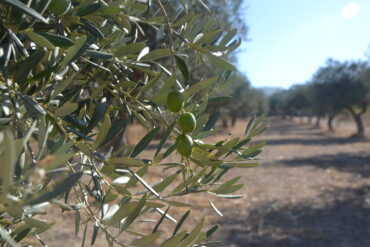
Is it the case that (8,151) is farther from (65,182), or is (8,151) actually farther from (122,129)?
(122,129)

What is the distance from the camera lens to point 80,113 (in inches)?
29.4

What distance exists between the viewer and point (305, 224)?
6074 mm

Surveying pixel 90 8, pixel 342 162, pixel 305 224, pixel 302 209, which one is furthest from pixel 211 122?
pixel 342 162

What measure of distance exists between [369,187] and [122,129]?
29.6 ft

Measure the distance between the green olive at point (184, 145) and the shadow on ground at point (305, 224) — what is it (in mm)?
5040

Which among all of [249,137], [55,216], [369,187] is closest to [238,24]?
[369,187]

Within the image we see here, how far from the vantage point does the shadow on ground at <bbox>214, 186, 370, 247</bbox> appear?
17.7 ft

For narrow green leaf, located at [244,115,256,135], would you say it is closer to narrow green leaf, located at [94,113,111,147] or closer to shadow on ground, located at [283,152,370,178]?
narrow green leaf, located at [94,113,111,147]

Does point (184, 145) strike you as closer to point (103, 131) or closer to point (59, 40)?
point (103, 131)

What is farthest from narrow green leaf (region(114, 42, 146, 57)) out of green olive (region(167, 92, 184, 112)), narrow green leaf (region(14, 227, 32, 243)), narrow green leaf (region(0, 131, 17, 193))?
narrow green leaf (region(0, 131, 17, 193))

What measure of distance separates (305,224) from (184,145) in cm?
592

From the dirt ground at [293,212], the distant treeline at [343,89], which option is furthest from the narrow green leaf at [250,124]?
the distant treeline at [343,89]

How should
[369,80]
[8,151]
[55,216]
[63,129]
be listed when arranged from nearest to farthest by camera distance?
[8,151]
[63,129]
[55,216]
[369,80]

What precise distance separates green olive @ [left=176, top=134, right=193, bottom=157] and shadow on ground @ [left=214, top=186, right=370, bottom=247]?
5.04 m
